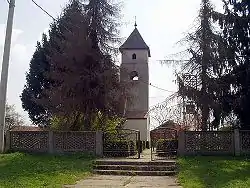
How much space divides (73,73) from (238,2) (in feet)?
34.4

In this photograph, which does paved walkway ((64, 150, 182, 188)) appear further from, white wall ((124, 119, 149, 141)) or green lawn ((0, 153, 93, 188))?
white wall ((124, 119, 149, 141))

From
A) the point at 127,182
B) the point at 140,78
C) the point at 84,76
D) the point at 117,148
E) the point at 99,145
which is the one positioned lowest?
the point at 127,182

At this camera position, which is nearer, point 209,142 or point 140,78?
point 209,142

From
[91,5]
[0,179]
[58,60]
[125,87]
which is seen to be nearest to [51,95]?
[58,60]

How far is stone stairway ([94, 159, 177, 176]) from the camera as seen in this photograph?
50.5ft

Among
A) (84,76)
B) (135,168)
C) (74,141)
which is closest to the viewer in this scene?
(135,168)

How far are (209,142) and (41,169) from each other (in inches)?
325

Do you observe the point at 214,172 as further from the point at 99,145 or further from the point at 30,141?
the point at 30,141

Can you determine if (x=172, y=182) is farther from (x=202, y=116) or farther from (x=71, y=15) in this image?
(x=71, y=15)

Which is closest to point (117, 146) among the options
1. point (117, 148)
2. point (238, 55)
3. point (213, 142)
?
point (117, 148)

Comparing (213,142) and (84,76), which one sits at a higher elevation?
(84,76)

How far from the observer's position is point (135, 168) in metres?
16.0

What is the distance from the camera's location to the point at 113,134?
20.5 meters

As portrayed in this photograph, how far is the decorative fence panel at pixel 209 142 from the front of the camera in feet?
61.5
